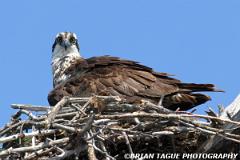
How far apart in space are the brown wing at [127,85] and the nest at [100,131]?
4.33 feet

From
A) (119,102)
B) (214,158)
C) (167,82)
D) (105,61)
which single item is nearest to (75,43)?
(105,61)

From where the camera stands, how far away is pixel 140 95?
8.76m

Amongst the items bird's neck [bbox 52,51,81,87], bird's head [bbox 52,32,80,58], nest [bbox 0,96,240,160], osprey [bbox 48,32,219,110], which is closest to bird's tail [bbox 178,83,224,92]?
osprey [bbox 48,32,219,110]

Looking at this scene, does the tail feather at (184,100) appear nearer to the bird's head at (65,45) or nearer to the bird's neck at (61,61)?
the bird's neck at (61,61)

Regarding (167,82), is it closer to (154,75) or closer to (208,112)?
(154,75)

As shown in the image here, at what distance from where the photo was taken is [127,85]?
352 inches

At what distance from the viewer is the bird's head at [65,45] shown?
11617 millimetres

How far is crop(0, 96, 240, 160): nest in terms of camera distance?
6531 millimetres

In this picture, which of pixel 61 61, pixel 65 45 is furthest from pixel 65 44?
pixel 61 61

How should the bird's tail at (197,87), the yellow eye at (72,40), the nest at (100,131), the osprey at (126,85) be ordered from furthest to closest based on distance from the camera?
the yellow eye at (72,40)
the osprey at (126,85)
the bird's tail at (197,87)
the nest at (100,131)

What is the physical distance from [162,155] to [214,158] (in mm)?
610

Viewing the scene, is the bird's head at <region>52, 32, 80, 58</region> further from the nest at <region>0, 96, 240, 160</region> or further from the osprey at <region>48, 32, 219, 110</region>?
the nest at <region>0, 96, 240, 160</region>

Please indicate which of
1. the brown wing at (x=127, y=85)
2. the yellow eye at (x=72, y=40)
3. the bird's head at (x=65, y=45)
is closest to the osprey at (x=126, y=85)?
the brown wing at (x=127, y=85)

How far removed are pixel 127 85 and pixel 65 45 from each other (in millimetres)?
2949
